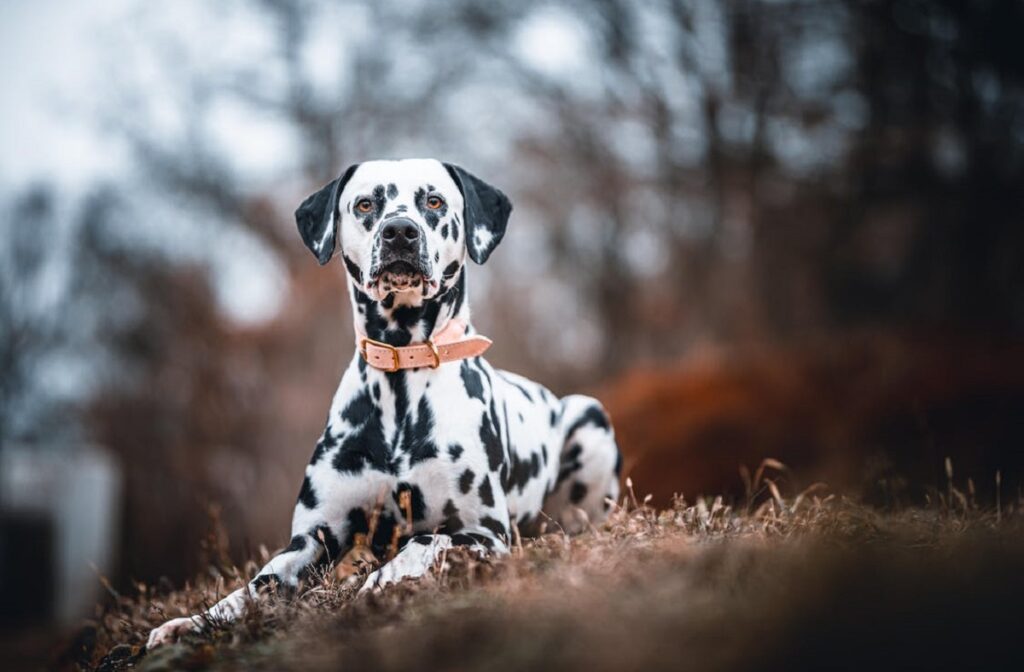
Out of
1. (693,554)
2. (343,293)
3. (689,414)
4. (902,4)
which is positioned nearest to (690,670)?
(693,554)

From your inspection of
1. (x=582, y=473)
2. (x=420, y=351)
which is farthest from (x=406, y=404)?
(x=582, y=473)

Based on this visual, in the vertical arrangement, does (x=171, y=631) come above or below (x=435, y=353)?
below

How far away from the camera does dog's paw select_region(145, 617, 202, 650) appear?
3.45m

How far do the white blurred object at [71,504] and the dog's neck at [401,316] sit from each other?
8.69m

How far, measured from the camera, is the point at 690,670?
214 cm

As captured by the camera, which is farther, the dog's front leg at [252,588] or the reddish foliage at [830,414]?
the reddish foliage at [830,414]

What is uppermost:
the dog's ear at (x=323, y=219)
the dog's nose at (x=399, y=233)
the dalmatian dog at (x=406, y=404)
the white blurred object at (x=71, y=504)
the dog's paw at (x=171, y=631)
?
the dog's ear at (x=323, y=219)

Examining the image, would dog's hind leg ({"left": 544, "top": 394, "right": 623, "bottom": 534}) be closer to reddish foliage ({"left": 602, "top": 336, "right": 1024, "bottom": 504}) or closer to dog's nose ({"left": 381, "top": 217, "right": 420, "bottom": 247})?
dog's nose ({"left": 381, "top": 217, "right": 420, "bottom": 247})

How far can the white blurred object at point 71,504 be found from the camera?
12047 millimetres

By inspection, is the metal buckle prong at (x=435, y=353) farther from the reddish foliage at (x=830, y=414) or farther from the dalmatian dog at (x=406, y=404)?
the reddish foliage at (x=830, y=414)

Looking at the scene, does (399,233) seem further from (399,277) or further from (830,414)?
(830,414)

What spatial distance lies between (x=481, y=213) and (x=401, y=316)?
0.67m

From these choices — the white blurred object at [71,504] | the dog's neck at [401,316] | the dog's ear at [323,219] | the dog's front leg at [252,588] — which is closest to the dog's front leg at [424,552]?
the dog's front leg at [252,588]

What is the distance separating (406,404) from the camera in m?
3.95
